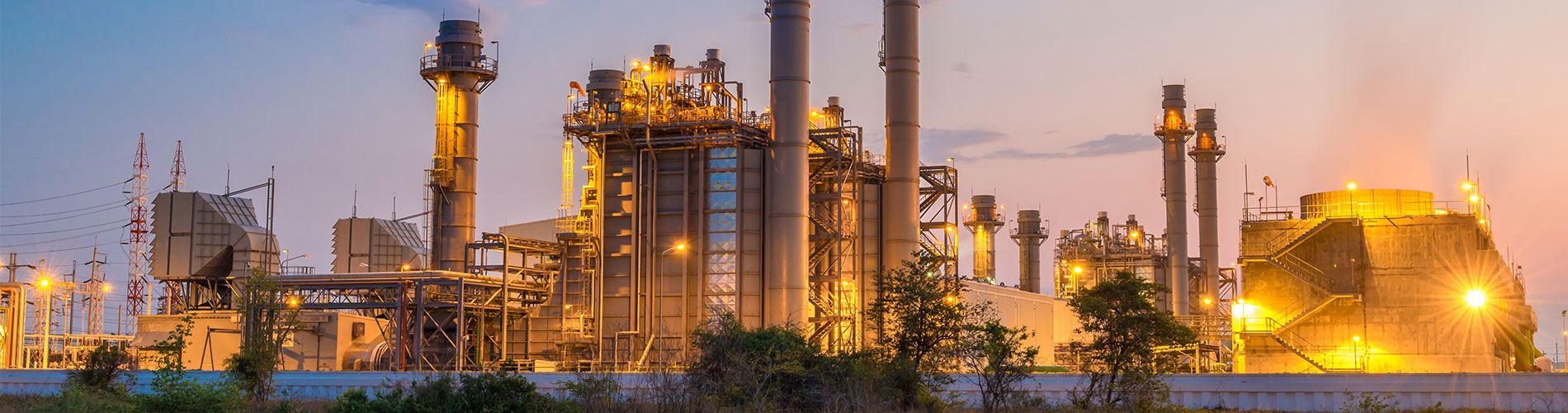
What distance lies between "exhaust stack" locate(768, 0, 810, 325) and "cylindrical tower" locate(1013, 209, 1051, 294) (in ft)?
231

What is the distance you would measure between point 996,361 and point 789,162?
25.3 metres

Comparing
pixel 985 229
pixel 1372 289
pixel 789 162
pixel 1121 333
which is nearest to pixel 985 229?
pixel 985 229

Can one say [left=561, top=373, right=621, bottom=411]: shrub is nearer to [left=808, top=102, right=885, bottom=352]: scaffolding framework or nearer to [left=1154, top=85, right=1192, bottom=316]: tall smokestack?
[left=808, top=102, right=885, bottom=352]: scaffolding framework

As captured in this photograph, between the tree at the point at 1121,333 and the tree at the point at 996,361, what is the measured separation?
1.69 meters

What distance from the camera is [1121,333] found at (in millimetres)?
40969

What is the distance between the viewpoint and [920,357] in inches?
1623

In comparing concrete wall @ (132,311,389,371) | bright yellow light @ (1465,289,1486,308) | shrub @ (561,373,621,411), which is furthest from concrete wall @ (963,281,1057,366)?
shrub @ (561,373,621,411)

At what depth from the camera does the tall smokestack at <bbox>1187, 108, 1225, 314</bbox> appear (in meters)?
103

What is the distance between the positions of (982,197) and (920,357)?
89711mm

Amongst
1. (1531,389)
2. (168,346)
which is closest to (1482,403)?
(1531,389)

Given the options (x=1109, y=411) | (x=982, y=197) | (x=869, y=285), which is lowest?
(x=1109, y=411)

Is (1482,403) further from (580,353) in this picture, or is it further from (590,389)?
(580,353)

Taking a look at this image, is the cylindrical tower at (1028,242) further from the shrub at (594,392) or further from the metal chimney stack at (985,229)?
the shrub at (594,392)

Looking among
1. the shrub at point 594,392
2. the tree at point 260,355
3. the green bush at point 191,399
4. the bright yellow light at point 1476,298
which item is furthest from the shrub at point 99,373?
the bright yellow light at point 1476,298
